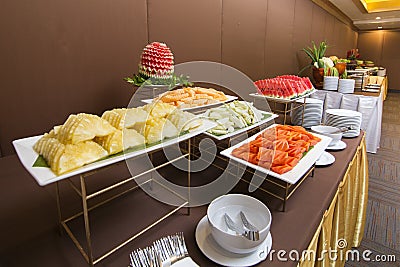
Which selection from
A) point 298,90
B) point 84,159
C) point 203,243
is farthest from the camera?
point 298,90

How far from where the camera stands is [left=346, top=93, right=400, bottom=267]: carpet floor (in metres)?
1.40

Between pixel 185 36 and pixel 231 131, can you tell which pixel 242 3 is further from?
pixel 231 131

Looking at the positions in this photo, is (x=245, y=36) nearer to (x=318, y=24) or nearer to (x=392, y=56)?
(x=318, y=24)

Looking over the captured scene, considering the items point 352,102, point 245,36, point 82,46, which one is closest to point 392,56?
point 352,102

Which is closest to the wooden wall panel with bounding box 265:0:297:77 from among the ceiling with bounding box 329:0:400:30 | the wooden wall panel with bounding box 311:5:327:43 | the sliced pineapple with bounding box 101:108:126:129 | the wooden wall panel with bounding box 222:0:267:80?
the wooden wall panel with bounding box 222:0:267:80

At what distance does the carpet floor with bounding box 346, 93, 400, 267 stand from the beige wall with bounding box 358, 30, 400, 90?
652 cm

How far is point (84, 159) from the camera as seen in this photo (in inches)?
17.1

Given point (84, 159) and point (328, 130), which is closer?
point (84, 159)

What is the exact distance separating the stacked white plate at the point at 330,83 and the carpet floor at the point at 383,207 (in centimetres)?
86

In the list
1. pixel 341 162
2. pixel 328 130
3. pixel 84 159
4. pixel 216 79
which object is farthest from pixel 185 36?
pixel 84 159

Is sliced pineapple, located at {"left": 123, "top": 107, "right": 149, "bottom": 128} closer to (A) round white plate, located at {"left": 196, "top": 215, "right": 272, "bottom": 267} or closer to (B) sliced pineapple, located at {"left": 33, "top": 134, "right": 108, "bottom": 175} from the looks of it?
(B) sliced pineapple, located at {"left": 33, "top": 134, "right": 108, "bottom": 175}

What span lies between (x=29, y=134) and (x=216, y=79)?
1.17 meters

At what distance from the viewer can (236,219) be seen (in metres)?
0.58

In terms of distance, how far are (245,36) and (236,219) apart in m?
1.90
